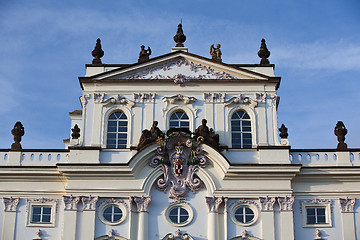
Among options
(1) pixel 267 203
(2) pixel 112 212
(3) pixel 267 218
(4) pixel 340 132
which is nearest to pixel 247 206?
(1) pixel 267 203

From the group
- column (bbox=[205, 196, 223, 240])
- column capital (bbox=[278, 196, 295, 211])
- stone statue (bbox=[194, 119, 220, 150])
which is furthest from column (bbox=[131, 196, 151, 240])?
column capital (bbox=[278, 196, 295, 211])

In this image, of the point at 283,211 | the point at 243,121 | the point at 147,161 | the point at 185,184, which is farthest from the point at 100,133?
the point at 283,211

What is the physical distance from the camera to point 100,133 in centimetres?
2936

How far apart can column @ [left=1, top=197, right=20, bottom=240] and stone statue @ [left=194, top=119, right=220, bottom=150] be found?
841 centimetres

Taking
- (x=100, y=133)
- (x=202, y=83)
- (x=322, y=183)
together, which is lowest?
(x=322, y=183)

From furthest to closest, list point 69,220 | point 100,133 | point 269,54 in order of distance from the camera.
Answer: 1. point 269,54
2. point 100,133
3. point 69,220

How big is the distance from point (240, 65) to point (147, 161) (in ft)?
21.9

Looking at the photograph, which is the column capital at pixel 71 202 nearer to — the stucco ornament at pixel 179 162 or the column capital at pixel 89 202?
the column capital at pixel 89 202

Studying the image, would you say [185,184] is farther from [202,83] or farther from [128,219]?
[202,83]

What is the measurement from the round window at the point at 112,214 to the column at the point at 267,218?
237 inches

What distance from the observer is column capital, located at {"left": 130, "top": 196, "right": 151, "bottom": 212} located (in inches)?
1086

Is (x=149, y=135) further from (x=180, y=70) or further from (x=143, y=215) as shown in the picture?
(x=180, y=70)

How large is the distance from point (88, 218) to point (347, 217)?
11062 millimetres

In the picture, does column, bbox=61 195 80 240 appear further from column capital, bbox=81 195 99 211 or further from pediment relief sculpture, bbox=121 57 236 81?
pediment relief sculpture, bbox=121 57 236 81
